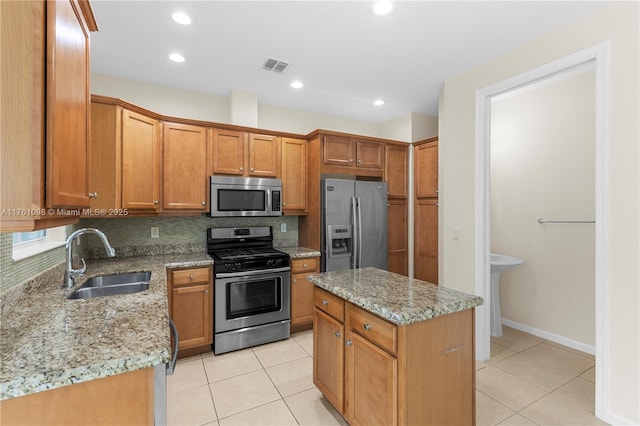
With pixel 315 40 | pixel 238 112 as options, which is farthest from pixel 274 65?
pixel 238 112

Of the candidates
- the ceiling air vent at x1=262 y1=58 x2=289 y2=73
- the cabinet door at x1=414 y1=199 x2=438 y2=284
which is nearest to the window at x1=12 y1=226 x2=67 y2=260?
the ceiling air vent at x1=262 y1=58 x2=289 y2=73

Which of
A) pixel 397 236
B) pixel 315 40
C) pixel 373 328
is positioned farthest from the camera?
pixel 397 236

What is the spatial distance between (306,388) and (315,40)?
280 centimetres

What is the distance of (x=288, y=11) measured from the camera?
2.10 metres

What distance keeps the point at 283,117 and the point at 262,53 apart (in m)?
1.35

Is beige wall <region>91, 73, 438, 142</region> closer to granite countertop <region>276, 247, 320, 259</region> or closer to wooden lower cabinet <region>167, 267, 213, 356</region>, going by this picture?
granite countertop <region>276, 247, 320, 259</region>

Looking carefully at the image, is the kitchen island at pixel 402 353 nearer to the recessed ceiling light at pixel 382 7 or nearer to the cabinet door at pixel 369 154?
the recessed ceiling light at pixel 382 7

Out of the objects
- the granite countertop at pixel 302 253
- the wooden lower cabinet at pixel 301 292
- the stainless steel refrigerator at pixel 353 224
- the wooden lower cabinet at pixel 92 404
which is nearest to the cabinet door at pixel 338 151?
the stainless steel refrigerator at pixel 353 224

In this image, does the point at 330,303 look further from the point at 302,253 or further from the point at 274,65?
the point at 274,65

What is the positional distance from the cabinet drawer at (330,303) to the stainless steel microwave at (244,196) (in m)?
1.56

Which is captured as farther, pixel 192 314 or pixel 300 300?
pixel 300 300

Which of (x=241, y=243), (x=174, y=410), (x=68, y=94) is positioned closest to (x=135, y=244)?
(x=241, y=243)

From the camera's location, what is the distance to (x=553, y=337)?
318 centimetres

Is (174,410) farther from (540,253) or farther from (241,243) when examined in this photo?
(540,253)
